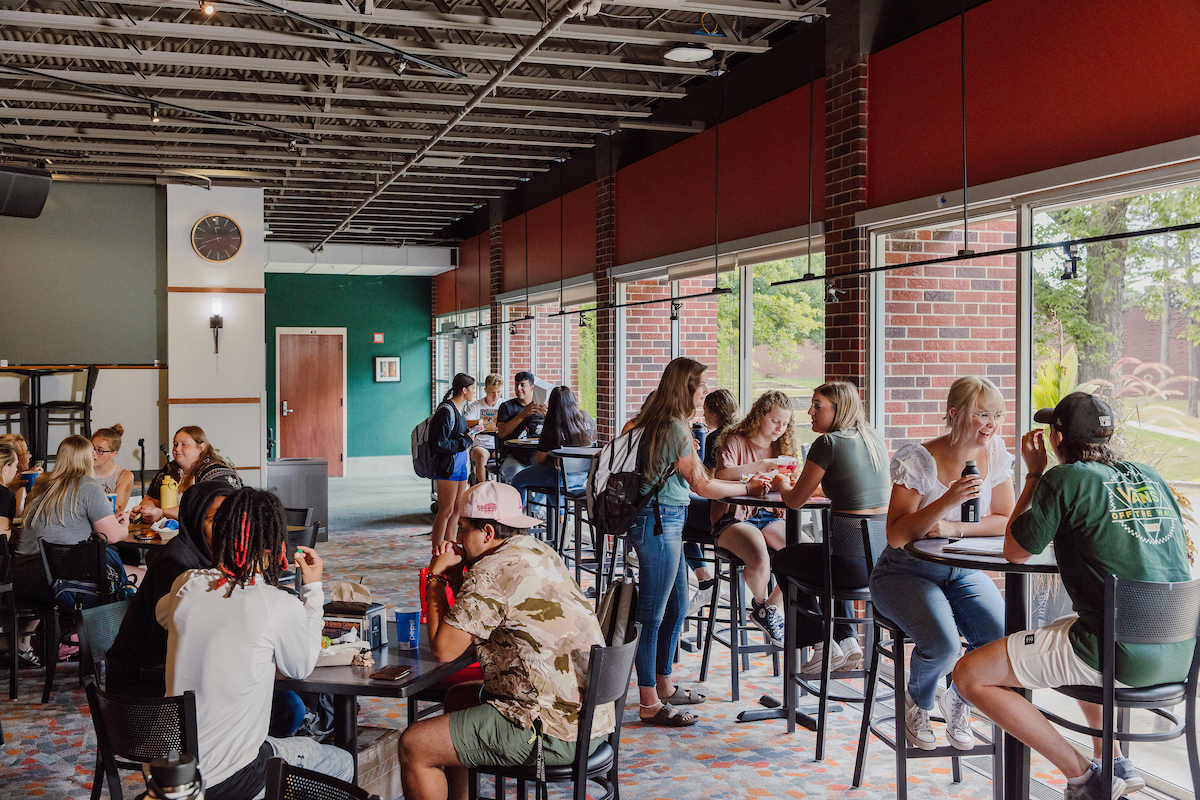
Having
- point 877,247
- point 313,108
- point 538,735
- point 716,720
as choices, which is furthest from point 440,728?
point 313,108

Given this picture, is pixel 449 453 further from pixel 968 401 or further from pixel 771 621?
pixel 968 401

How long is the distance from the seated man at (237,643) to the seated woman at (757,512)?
287 cm

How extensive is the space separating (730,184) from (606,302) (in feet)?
7.98

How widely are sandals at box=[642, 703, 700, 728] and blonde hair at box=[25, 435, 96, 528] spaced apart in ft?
9.90

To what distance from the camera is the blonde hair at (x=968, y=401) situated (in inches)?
138

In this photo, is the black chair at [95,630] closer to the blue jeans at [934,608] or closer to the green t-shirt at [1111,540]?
the blue jeans at [934,608]

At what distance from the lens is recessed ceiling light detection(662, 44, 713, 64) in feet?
19.2

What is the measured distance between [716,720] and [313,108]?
207 inches

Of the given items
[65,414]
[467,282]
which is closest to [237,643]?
[65,414]

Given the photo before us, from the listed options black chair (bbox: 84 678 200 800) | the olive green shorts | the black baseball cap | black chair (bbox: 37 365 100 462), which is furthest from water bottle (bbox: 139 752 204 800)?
black chair (bbox: 37 365 100 462)

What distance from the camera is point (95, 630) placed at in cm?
304

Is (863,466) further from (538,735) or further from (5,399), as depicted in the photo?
(5,399)

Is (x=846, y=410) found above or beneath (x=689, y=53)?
beneath

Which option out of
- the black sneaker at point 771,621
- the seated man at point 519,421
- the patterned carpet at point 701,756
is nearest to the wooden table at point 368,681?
the patterned carpet at point 701,756
